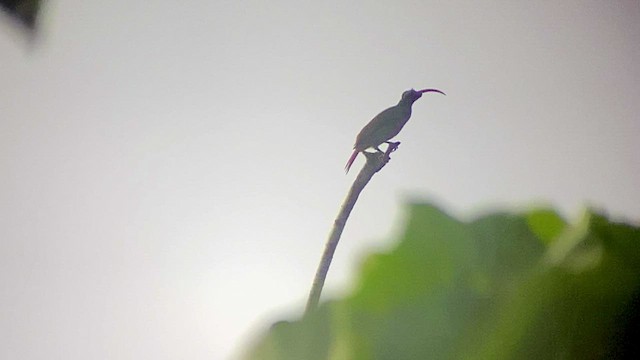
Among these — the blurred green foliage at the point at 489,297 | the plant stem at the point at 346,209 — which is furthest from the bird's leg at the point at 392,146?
the blurred green foliage at the point at 489,297

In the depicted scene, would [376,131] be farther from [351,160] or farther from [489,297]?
[489,297]

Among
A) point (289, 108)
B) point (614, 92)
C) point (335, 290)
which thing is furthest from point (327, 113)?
point (614, 92)

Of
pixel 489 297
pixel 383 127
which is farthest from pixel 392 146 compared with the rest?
pixel 489 297

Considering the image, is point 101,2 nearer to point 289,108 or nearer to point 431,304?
point 289,108

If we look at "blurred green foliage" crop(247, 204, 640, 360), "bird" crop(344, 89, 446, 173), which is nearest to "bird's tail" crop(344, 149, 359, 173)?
"bird" crop(344, 89, 446, 173)

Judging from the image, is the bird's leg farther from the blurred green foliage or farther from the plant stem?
the blurred green foliage

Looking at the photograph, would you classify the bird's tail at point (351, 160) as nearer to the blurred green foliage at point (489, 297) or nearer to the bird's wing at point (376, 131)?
the bird's wing at point (376, 131)
